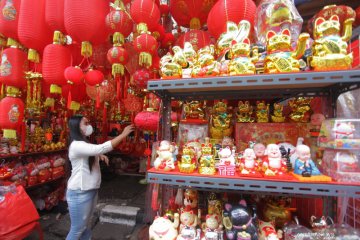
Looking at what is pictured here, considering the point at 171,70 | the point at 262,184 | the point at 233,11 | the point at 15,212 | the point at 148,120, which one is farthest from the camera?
the point at 15,212

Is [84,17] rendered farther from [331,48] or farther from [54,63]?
[331,48]

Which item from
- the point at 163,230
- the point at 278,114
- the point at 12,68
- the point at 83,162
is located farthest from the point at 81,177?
the point at 278,114

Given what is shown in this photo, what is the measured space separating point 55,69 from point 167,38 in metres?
1.14

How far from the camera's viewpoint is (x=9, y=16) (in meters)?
1.93

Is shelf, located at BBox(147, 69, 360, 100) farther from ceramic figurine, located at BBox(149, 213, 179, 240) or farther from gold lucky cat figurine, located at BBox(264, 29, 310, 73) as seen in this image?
ceramic figurine, located at BBox(149, 213, 179, 240)

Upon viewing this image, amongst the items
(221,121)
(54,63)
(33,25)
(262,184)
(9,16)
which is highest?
(9,16)

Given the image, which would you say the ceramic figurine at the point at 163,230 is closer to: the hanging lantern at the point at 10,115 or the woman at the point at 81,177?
the woman at the point at 81,177

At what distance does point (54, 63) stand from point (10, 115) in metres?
0.77

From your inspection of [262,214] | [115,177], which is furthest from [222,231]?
[115,177]

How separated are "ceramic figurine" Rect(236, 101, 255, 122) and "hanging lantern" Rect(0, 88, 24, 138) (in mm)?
2207

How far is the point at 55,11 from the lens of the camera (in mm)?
1735

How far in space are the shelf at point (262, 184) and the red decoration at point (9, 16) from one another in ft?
7.09

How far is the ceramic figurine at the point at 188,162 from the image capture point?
103 cm

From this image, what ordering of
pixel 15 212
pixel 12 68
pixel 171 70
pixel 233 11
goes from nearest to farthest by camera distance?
1. pixel 171 70
2. pixel 233 11
3. pixel 12 68
4. pixel 15 212
